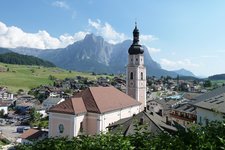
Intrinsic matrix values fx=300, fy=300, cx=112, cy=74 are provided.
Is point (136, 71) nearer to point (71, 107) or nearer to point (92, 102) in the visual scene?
point (92, 102)

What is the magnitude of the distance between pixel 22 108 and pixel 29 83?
2414 inches

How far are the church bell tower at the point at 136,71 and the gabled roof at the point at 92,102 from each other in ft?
30.7

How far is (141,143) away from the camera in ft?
33.0

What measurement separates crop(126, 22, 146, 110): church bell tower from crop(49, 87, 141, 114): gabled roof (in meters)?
9.36

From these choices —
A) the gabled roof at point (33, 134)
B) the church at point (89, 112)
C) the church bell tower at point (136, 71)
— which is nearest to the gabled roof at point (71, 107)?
the church at point (89, 112)

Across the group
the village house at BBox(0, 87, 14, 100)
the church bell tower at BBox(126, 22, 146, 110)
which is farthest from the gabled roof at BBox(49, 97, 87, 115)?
the village house at BBox(0, 87, 14, 100)

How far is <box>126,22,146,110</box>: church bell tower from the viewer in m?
56.2

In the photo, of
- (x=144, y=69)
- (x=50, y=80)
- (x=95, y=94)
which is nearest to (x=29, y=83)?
(x=50, y=80)

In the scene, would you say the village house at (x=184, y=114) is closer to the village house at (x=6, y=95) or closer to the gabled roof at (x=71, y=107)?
the gabled roof at (x=71, y=107)

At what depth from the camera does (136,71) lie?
184ft

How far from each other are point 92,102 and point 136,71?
700 inches

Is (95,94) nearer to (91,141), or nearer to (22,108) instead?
(91,141)

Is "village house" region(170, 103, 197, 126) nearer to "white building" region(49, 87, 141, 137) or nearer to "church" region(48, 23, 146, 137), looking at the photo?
"church" region(48, 23, 146, 137)

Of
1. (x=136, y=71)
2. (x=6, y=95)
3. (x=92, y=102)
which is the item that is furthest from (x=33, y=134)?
(x=6, y=95)
